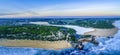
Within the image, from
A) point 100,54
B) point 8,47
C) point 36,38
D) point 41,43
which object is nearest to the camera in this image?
point 100,54

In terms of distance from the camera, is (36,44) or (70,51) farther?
(36,44)

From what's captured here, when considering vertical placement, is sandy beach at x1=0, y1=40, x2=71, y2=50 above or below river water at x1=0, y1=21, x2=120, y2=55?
above

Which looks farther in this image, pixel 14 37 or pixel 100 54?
pixel 14 37

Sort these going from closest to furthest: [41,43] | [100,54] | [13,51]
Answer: [100,54] < [13,51] < [41,43]

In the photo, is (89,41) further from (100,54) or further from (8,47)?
(8,47)

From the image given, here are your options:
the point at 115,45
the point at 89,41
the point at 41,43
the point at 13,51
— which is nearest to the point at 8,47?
the point at 13,51

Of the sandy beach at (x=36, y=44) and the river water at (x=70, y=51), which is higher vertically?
the sandy beach at (x=36, y=44)

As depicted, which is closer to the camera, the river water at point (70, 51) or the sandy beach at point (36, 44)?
the river water at point (70, 51)

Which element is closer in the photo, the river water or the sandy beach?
the river water
